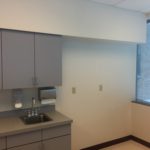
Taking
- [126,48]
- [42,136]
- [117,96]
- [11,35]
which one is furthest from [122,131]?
[11,35]

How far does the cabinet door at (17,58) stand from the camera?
225 centimetres

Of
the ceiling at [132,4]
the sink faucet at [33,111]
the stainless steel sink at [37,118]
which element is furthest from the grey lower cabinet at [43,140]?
the ceiling at [132,4]

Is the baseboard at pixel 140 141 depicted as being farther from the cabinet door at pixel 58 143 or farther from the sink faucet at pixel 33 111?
the sink faucet at pixel 33 111

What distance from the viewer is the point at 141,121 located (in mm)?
3660

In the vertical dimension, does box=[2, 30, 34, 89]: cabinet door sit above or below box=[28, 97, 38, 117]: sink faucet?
above

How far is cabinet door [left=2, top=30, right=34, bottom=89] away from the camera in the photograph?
225cm

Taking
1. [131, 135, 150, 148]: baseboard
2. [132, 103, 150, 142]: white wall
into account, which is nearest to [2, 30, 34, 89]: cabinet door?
[132, 103, 150, 142]: white wall

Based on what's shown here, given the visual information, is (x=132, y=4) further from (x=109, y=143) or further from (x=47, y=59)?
(x=109, y=143)

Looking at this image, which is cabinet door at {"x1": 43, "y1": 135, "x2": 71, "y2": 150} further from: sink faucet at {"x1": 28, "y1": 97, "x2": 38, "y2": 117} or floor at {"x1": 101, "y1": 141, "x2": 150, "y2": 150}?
floor at {"x1": 101, "y1": 141, "x2": 150, "y2": 150}

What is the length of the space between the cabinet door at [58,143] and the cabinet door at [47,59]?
2.47 ft

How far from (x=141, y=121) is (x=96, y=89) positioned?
3.85 ft

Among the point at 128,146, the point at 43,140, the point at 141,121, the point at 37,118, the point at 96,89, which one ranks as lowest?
the point at 128,146

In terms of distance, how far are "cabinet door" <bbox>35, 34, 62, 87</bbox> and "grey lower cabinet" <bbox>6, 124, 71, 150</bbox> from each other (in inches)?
25.0

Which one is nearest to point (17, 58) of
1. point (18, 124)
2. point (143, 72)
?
point (18, 124)
